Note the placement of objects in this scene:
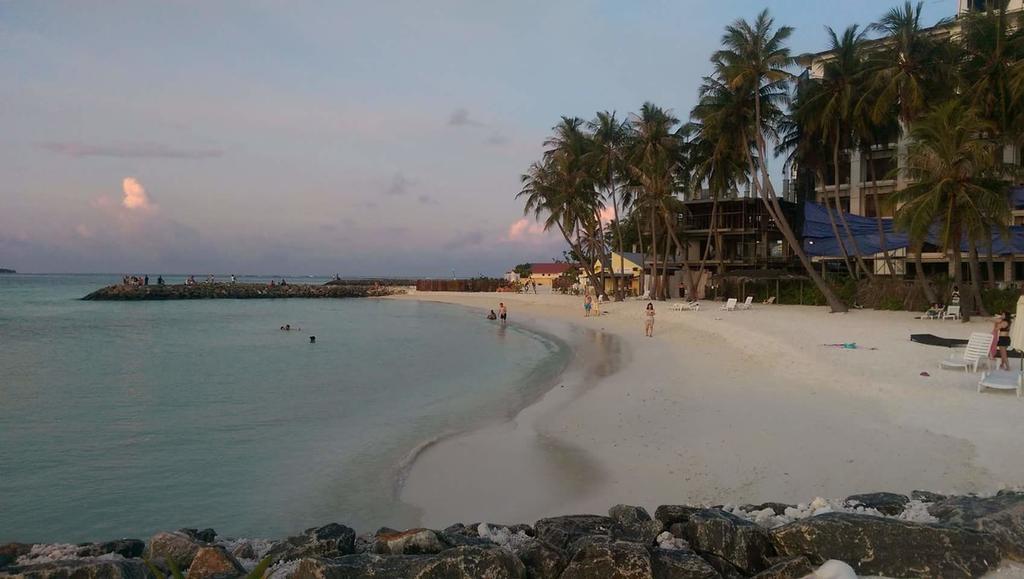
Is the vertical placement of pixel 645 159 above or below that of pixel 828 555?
above

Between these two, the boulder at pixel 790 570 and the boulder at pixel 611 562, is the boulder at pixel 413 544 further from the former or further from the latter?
the boulder at pixel 790 570

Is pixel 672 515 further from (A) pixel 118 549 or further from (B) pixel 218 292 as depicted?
(B) pixel 218 292

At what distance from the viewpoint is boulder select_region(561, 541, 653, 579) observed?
385 centimetres

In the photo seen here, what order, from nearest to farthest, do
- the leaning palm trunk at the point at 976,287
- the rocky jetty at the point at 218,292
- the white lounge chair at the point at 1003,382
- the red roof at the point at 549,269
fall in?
the white lounge chair at the point at 1003,382 → the leaning palm trunk at the point at 976,287 → the rocky jetty at the point at 218,292 → the red roof at the point at 549,269

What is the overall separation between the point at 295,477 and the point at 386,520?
2.28m

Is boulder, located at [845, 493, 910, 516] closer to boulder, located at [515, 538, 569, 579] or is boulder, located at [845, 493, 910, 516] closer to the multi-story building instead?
boulder, located at [515, 538, 569, 579]

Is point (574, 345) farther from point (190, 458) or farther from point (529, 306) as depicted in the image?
point (529, 306)

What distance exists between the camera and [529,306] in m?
47.7

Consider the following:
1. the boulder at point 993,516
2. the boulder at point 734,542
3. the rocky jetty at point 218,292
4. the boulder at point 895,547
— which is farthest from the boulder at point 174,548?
the rocky jetty at point 218,292

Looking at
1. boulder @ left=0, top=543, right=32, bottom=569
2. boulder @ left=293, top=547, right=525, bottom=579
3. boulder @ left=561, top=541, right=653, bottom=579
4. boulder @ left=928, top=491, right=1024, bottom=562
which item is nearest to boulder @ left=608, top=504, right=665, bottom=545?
boulder @ left=561, top=541, right=653, bottom=579

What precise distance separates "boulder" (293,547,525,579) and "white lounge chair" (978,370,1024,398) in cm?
911

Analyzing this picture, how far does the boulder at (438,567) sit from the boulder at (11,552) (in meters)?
2.81

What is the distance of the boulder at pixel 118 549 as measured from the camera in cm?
513

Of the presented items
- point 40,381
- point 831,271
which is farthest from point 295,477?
point 831,271
